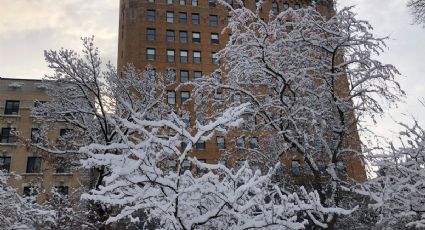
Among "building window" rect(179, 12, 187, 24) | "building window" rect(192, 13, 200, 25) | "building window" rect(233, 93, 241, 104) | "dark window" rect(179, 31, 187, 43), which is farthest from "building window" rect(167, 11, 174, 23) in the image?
"building window" rect(233, 93, 241, 104)

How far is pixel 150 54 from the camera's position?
56.6m

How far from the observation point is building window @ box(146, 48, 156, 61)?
56.3 m

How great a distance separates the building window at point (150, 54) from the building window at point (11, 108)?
771 inches

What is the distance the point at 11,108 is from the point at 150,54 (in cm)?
2050

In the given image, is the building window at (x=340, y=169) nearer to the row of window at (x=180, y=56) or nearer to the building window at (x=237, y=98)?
the building window at (x=237, y=98)

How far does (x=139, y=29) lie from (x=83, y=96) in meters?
40.2

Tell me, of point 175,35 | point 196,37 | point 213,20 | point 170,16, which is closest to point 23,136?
point 175,35

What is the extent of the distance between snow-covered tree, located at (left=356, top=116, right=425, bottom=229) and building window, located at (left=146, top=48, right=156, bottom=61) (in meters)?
46.8

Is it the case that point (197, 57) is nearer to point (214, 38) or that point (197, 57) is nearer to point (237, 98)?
point (214, 38)

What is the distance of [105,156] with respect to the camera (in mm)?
6816

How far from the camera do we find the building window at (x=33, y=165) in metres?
37.9

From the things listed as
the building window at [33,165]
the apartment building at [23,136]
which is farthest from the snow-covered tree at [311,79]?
the building window at [33,165]

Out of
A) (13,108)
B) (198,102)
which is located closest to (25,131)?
(13,108)

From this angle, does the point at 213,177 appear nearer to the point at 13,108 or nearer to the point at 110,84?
the point at 110,84
